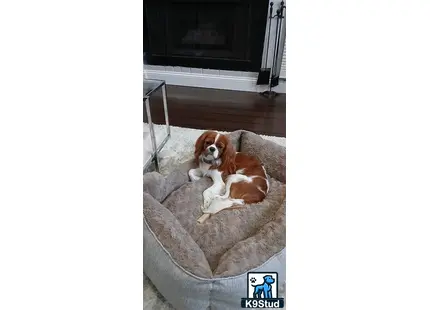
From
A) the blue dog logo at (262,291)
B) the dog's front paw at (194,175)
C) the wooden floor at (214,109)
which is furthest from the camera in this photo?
the dog's front paw at (194,175)

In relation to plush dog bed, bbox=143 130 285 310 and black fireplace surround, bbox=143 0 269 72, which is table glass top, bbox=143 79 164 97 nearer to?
black fireplace surround, bbox=143 0 269 72

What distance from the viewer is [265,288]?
0.51 m

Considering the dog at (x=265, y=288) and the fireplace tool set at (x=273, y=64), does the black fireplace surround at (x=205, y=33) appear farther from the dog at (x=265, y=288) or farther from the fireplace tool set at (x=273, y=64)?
the dog at (x=265, y=288)

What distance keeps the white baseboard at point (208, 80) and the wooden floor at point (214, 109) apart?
10 millimetres

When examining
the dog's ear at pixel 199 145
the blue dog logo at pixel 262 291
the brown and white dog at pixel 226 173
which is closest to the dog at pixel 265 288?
the blue dog logo at pixel 262 291

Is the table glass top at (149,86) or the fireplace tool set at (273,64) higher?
the fireplace tool set at (273,64)

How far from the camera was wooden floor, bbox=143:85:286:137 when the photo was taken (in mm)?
595

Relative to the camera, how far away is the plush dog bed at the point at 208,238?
1.76 feet

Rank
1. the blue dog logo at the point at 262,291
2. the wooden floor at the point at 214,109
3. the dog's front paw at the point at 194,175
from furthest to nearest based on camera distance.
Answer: the dog's front paw at the point at 194,175 < the wooden floor at the point at 214,109 < the blue dog logo at the point at 262,291

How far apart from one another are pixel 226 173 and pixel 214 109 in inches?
5.1
